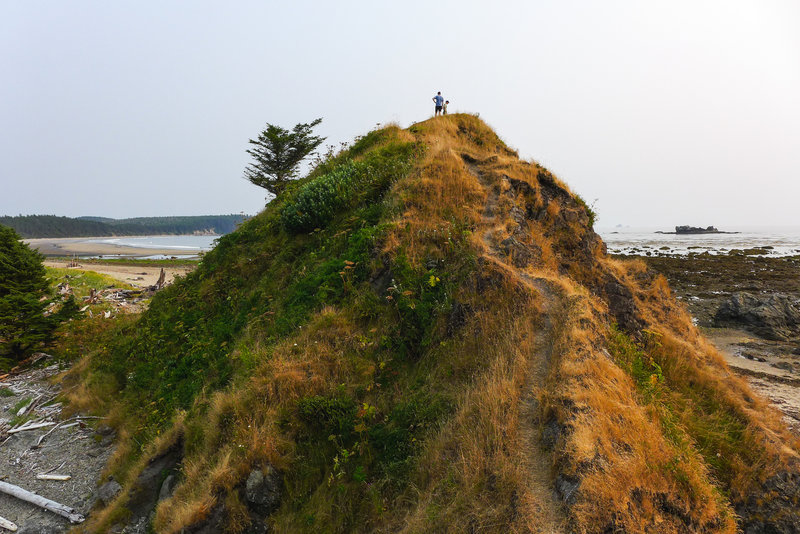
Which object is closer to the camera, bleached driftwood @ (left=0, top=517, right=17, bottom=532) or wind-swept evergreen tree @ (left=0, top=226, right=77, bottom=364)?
bleached driftwood @ (left=0, top=517, right=17, bottom=532)

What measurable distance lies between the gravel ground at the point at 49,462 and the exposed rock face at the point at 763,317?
99.7 ft

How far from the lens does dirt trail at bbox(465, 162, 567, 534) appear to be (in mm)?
A: 4102

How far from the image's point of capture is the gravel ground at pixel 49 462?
25.2 ft

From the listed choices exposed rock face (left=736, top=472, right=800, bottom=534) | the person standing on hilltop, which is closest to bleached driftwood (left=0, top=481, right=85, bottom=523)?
exposed rock face (left=736, top=472, right=800, bottom=534)

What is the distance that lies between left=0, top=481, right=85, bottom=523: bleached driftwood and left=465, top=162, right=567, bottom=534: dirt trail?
359 inches

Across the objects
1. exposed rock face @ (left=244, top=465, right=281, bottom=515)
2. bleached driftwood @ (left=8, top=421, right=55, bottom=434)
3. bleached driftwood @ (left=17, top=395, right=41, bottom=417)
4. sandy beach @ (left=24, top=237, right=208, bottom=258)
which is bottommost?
bleached driftwood @ (left=8, top=421, right=55, bottom=434)

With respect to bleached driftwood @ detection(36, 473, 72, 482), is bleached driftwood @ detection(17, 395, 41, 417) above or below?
above

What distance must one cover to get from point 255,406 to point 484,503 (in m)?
4.25

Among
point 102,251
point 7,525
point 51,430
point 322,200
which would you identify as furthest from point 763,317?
point 102,251

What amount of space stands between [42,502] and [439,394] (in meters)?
9.08

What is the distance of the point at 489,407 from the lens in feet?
17.5

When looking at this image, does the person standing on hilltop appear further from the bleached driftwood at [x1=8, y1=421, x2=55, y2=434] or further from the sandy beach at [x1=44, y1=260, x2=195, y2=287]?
the sandy beach at [x1=44, y1=260, x2=195, y2=287]

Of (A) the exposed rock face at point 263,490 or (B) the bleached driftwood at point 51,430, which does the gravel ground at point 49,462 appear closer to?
(B) the bleached driftwood at point 51,430

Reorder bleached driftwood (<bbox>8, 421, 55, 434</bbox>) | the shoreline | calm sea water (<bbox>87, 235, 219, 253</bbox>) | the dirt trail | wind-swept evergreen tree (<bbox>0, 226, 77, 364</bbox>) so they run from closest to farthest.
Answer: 1. the dirt trail
2. bleached driftwood (<bbox>8, 421, 55, 434</bbox>)
3. wind-swept evergreen tree (<bbox>0, 226, 77, 364</bbox>)
4. the shoreline
5. calm sea water (<bbox>87, 235, 219, 253</bbox>)
